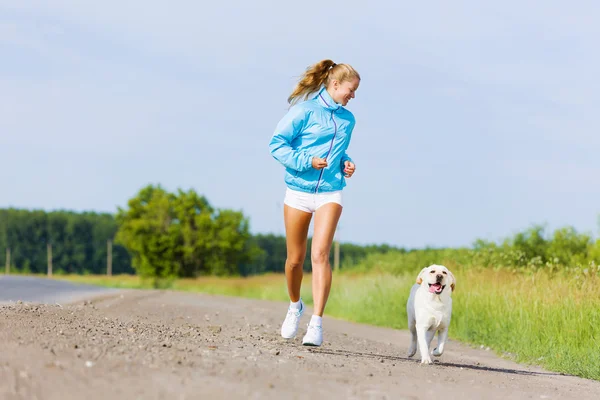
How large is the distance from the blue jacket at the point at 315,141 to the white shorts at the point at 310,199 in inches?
1.7

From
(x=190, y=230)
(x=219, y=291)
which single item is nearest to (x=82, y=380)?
(x=219, y=291)

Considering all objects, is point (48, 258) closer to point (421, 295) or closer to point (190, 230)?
point (190, 230)

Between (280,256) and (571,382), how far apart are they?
9661cm

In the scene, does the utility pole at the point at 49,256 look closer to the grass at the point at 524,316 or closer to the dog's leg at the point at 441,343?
the grass at the point at 524,316

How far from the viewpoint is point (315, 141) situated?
24.2 ft

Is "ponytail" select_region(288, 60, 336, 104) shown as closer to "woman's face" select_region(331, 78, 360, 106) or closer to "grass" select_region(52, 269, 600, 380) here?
"woman's face" select_region(331, 78, 360, 106)

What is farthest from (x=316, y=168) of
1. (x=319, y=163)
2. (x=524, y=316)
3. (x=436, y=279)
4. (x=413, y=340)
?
(x=524, y=316)

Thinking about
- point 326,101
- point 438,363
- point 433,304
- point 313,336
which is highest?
point 326,101

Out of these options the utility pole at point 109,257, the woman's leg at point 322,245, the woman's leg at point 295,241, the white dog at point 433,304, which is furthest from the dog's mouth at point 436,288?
the utility pole at point 109,257

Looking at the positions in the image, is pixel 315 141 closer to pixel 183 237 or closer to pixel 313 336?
pixel 313 336

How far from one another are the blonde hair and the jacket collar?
0.11m

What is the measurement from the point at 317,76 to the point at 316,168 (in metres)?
1.09

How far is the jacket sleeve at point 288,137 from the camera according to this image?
7.26 metres

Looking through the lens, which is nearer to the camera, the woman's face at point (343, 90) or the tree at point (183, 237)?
A: the woman's face at point (343, 90)
